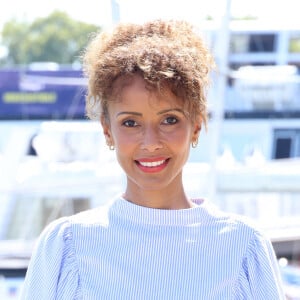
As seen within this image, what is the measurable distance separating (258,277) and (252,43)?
10780 mm

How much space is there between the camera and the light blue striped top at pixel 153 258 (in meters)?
1.00

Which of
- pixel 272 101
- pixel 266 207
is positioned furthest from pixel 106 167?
pixel 272 101

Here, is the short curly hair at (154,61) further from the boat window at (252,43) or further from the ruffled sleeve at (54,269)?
the boat window at (252,43)

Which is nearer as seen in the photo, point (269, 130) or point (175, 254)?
point (175, 254)

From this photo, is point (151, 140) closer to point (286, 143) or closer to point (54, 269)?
point (54, 269)

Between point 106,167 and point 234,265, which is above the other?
point 234,265

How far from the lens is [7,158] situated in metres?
5.43

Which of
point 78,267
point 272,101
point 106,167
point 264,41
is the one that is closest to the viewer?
point 78,267

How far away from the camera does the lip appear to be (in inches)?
40.5

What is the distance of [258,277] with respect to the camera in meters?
1.02

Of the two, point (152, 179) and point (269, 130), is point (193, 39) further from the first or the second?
point (269, 130)

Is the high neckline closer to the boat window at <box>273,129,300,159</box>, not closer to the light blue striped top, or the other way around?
the light blue striped top

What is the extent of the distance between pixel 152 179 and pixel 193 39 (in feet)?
0.67

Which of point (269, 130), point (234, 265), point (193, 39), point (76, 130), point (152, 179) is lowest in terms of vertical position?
point (269, 130)
